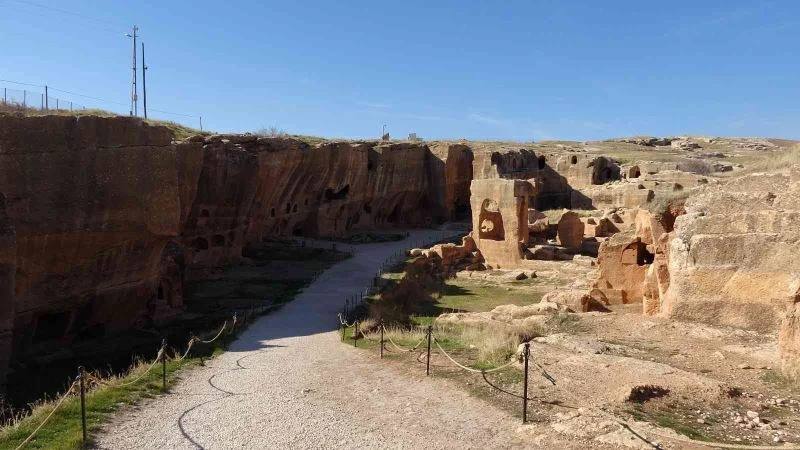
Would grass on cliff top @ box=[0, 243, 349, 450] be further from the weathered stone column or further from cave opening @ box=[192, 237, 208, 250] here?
Result: cave opening @ box=[192, 237, 208, 250]

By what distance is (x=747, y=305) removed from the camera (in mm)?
10070

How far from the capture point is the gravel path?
746cm

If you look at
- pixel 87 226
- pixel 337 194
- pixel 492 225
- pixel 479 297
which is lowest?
pixel 479 297

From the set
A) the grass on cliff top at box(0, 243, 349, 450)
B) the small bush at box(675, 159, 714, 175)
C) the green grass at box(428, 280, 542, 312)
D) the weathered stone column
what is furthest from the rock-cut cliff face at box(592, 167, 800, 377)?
the small bush at box(675, 159, 714, 175)

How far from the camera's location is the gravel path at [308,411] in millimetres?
7465

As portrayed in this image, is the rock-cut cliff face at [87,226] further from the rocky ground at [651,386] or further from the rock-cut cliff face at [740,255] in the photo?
the rock-cut cliff face at [740,255]

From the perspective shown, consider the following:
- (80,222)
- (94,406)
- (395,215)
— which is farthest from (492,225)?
→ (94,406)

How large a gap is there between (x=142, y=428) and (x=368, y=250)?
2632 cm

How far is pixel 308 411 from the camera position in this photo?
8602 mm

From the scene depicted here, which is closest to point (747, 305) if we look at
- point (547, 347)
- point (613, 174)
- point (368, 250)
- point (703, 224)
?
point (703, 224)

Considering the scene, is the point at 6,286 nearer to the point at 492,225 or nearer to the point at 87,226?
the point at 87,226

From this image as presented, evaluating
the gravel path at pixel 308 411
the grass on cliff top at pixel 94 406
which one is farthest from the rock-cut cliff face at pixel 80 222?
the gravel path at pixel 308 411

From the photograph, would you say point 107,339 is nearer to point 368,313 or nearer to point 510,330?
point 368,313

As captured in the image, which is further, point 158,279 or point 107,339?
point 158,279
